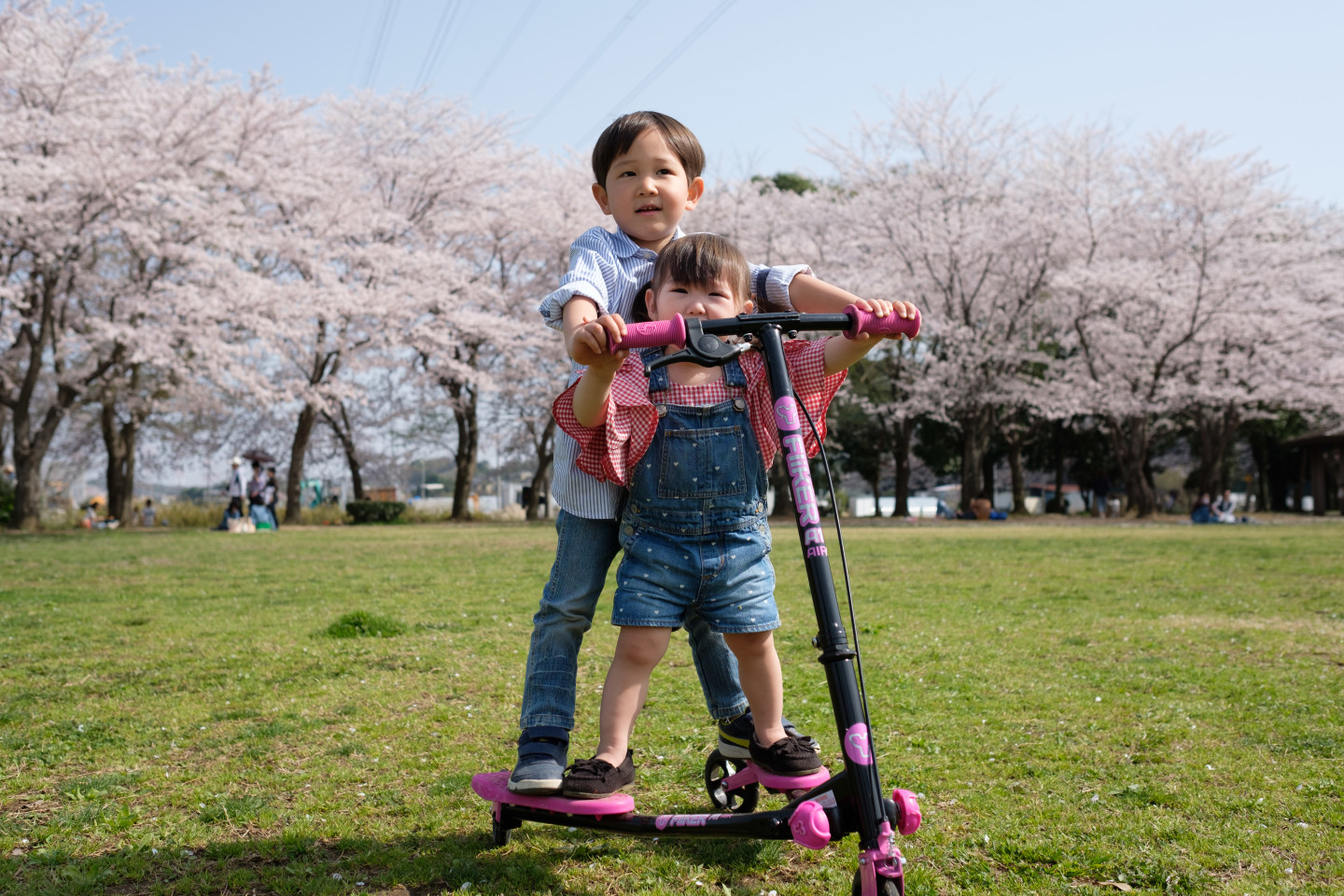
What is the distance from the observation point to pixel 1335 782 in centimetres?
328

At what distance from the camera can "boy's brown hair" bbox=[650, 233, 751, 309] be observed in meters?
2.78

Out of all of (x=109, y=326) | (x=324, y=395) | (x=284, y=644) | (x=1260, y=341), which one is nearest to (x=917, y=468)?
(x=1260, y=341)

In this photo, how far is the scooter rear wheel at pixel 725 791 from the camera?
3127 millimetres

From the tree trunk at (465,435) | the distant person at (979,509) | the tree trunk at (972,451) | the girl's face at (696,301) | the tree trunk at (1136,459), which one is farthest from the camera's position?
the tree trunk at (465,435)

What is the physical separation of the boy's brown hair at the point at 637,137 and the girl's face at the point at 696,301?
1.48 feet

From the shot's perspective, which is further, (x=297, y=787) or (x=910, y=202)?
(x=910, y=202)

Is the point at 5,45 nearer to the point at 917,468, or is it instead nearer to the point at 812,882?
the point at 812,882

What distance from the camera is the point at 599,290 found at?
288 cm

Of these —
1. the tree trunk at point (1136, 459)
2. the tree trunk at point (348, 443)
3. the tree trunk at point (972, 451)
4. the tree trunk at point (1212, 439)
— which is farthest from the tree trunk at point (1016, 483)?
the tree trunk at point (348, 443)

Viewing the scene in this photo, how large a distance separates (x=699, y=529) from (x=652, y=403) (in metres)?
0.36

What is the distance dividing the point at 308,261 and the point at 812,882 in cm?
2644

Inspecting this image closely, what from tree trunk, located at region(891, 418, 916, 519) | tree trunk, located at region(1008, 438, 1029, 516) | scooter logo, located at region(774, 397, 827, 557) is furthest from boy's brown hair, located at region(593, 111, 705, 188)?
tree trunk, located at region(891, 418, 916, 519)

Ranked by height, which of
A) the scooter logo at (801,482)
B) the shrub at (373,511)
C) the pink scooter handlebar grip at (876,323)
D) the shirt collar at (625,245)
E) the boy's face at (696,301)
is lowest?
the shrub at (373,511)

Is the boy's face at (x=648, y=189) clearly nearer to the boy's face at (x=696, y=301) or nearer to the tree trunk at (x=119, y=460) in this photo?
the boy's face at (x=696, y=301)
